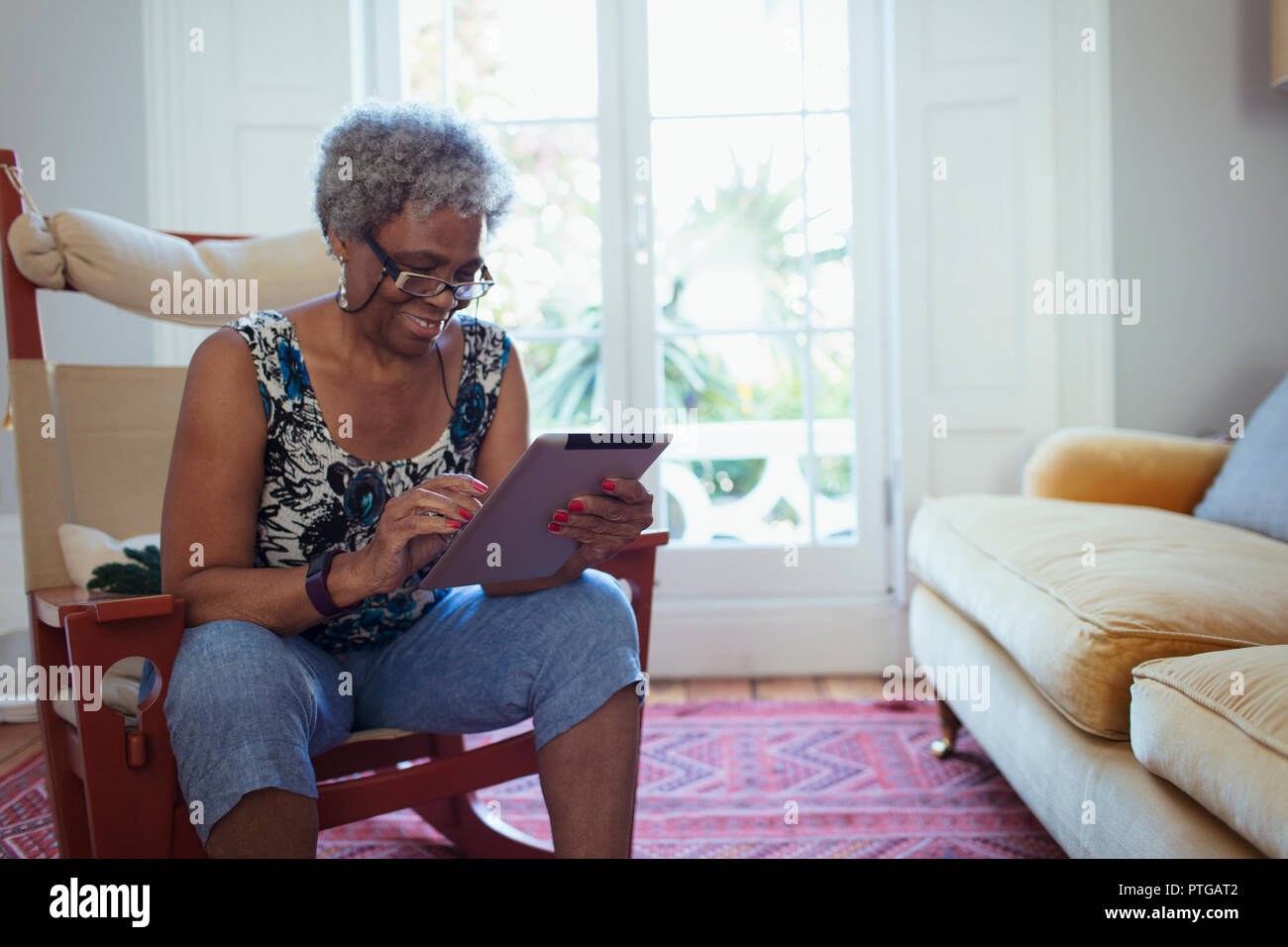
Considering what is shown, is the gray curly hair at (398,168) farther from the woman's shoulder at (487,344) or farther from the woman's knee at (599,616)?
the woman's knee at (599,616)

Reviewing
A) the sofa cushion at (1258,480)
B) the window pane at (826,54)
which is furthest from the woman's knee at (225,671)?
the window pane at (826,54)

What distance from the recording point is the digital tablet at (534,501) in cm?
101

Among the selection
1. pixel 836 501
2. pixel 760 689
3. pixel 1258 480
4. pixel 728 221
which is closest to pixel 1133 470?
pixel 1258 480

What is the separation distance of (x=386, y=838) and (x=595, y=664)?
2.81 ft

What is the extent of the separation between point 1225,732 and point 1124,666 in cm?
22

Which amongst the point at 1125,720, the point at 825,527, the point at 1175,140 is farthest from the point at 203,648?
the point at 1175,140

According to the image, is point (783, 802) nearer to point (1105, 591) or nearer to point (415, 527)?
point (1105, 591)

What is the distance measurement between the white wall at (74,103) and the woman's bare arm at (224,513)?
1.83 m

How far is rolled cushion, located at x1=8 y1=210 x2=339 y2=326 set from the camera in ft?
4.93

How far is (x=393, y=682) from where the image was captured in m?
1.25

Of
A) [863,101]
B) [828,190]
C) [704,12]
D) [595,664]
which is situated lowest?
[595,664]

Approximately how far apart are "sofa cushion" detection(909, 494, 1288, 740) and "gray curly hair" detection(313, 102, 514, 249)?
872 mm

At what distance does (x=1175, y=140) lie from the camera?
2.66m

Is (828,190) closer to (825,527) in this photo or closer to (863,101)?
(863,101)
